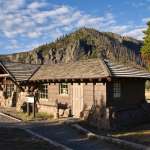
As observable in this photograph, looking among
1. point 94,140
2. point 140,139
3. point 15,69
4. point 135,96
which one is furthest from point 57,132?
point 15,69

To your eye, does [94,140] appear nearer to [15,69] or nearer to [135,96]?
[135,96]

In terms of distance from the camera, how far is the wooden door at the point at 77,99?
26734mm

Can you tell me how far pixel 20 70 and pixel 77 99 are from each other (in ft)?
30.9

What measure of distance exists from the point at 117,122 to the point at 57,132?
4.21 m

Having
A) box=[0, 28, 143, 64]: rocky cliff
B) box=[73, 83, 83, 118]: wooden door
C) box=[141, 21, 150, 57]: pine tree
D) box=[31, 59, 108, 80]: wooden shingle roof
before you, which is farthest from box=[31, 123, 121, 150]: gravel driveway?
box=[0, 28, 143, 64]: rocky cliff

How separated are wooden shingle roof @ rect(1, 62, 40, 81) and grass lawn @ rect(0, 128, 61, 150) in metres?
11.9

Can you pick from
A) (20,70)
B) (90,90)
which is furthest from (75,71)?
(20,70)

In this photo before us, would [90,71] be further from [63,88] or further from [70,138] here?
[70,138]

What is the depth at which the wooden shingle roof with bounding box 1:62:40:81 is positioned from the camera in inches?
1291

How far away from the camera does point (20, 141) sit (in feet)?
58.4

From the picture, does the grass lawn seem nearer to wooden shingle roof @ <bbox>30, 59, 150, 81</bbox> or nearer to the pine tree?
wooden shingle roof @ <bbox>30, 59, 150, 81</bbox>

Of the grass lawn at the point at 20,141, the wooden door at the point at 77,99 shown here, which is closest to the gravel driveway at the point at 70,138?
the grass lawn at the point at 20,141

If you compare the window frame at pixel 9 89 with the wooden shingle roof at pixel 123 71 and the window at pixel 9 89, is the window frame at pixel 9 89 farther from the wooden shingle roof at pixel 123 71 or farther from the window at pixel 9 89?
the wooden shingle roof at pixel 123 71

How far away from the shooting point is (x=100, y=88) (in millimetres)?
25219
